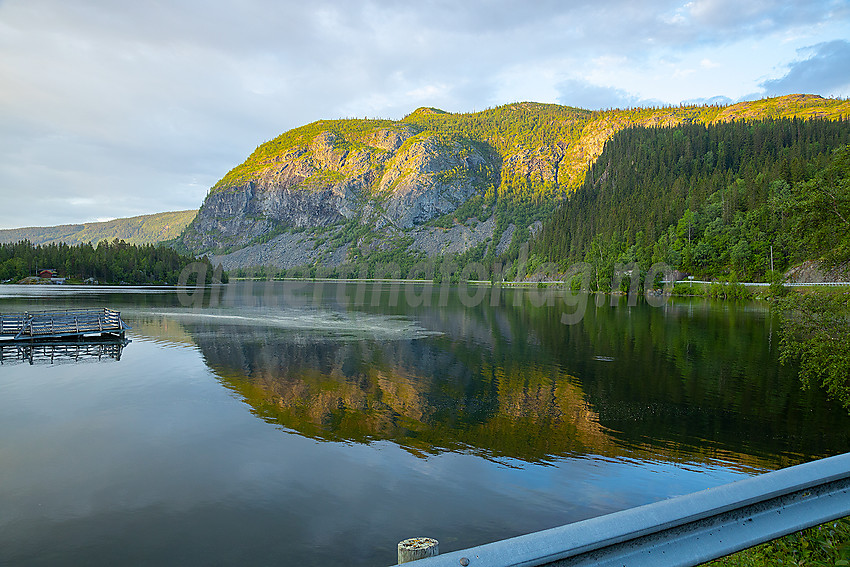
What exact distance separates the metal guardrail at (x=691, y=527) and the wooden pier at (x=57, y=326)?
156ft

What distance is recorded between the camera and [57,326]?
141 feet

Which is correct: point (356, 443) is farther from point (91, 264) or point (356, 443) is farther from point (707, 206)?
point (91, 264)

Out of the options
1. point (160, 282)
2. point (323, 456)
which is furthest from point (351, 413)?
point (160, 282)

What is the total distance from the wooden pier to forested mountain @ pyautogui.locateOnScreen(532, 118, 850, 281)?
81.5 metres

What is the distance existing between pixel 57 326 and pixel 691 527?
5157 centimetres

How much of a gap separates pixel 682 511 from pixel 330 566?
8.79 metres

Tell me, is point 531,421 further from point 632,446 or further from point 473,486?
point 473,486

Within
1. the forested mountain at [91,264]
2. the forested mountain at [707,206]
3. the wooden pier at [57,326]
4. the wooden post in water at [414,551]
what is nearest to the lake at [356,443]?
the wooden pier at [57,326]

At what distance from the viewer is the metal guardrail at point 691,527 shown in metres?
3.08

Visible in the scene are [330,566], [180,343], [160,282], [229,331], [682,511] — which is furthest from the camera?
[160,282]

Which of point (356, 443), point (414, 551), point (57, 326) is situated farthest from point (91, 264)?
point (414, 551)

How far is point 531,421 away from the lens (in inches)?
794

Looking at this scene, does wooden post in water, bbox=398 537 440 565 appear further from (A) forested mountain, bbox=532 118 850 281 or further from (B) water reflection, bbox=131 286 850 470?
(A) forested mountain, bbox=532 118 850 281

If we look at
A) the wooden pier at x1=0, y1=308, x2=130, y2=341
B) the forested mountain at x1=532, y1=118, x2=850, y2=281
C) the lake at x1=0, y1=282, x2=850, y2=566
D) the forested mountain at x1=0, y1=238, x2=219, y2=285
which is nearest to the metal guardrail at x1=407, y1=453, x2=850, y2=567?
the lake at x1=0, y1=282, x2=850, y2=566
